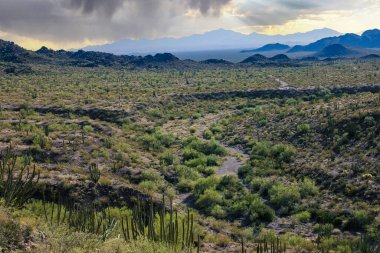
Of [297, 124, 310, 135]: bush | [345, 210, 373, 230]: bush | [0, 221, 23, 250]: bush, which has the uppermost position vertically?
[0, 221, 23, 250]: bush

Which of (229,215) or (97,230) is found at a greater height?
(97,230)

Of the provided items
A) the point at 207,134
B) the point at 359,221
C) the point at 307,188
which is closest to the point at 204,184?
the point at 307,188

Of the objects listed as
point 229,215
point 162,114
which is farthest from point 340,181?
point 162,114

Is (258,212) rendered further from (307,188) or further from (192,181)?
(192,181)

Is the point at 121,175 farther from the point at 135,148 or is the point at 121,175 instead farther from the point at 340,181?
the point at 340,181

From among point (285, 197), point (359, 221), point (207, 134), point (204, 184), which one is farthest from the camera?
point (207, 134)

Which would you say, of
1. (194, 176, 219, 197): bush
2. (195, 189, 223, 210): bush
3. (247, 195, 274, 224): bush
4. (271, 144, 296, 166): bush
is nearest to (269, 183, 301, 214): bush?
(247, 195, 274, 224): bush

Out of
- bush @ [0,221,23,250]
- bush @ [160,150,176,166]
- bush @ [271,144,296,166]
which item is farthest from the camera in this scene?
bush @ [160,150,176,166]

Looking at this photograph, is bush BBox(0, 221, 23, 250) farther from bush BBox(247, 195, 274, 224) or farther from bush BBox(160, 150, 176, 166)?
bush BBox(160, 150, 176, 166)

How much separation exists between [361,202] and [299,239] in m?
4.98

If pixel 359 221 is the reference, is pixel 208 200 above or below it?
below

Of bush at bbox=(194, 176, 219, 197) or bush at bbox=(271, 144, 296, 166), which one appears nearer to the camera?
bush at bbox=(194, 176, 219, 197)

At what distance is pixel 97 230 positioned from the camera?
1374cm

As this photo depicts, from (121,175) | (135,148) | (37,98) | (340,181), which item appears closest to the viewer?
(340,181)
